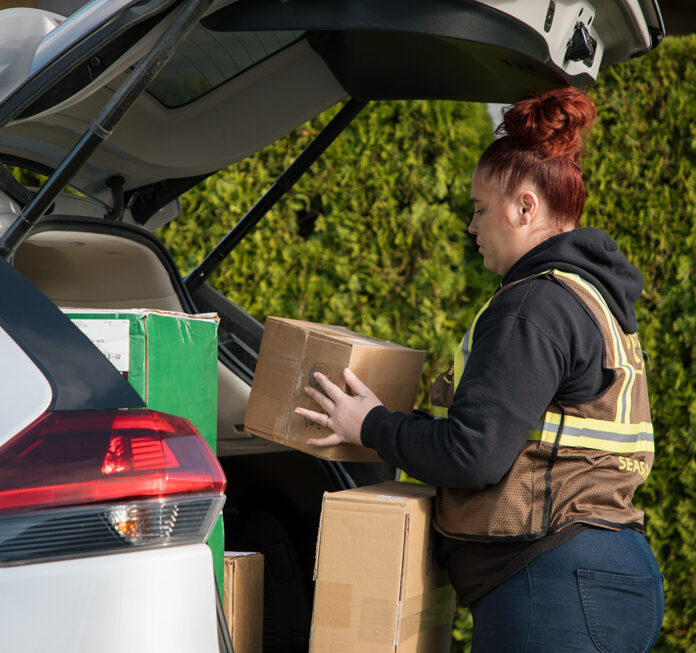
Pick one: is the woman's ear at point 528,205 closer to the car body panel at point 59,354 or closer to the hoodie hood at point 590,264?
the hoodie hood at point 590,264

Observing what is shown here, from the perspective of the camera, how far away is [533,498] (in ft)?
5.32

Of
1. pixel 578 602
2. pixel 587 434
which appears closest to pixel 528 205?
pixel 587 434

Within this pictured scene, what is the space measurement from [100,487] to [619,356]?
104 centimetres

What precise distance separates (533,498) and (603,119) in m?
3.01

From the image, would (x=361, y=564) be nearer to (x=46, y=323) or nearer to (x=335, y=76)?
(x=46, y=323)

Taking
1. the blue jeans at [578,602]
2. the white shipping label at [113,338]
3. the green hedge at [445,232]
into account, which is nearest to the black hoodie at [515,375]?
the blue jeans at [578,602]

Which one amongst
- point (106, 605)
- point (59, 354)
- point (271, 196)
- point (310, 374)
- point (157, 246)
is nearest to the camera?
point (106, 605)

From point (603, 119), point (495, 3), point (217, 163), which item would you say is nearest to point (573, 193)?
point (495, 3)

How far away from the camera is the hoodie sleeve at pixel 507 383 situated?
1.58 m

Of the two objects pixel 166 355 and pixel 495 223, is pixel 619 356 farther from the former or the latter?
pixel 166 355

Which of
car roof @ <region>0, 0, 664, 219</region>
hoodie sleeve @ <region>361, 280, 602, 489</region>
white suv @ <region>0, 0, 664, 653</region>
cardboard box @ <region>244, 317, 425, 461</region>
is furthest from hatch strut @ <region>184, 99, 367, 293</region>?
hoodie sleeve @ <region>361, 280, 602, 489</region>

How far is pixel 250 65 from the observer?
243 centimetres

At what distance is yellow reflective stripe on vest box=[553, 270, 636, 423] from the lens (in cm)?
168

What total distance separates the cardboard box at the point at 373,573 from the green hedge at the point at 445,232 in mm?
2426
